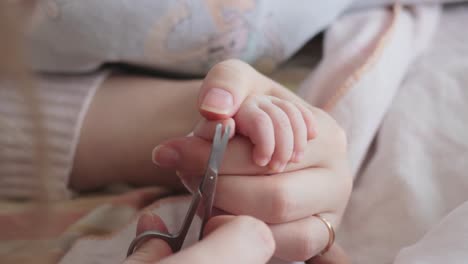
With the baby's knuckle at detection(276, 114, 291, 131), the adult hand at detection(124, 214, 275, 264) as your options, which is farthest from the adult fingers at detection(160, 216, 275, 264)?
the baby's knuckle at detection(276, 114, 291, 131)

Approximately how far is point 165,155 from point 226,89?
0.26 feet

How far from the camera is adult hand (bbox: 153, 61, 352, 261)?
467 mm

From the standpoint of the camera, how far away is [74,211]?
2.04 ft

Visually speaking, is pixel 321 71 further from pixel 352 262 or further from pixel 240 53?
pixel 352 262

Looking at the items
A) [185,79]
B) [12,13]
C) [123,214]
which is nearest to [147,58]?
[185,79]

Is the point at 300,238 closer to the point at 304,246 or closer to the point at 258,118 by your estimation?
the point at 304,246

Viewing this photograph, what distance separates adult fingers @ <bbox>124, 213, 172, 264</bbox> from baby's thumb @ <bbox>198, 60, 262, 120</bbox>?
101 millimetres

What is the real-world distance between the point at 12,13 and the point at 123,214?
32 centimetres

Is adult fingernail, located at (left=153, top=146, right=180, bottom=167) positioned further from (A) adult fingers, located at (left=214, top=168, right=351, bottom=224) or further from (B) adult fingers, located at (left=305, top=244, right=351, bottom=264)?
(B) adult fingers, located at (left=305, top=244, right=351, bottom=264)

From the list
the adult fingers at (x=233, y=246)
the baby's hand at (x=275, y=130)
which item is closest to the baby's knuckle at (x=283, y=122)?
the baby's hand at (x=275, y=130)

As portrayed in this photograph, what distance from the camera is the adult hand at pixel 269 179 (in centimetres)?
47

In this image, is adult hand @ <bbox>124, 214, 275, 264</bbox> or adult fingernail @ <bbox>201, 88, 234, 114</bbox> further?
adult fingernail @ <bbox>201, 88, 234, 114</bbox>

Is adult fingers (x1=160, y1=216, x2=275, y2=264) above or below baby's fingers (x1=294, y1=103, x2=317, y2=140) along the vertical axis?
below

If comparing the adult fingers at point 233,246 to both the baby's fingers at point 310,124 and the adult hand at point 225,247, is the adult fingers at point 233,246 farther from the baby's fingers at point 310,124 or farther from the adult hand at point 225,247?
the baby's fingers at point 310,124
